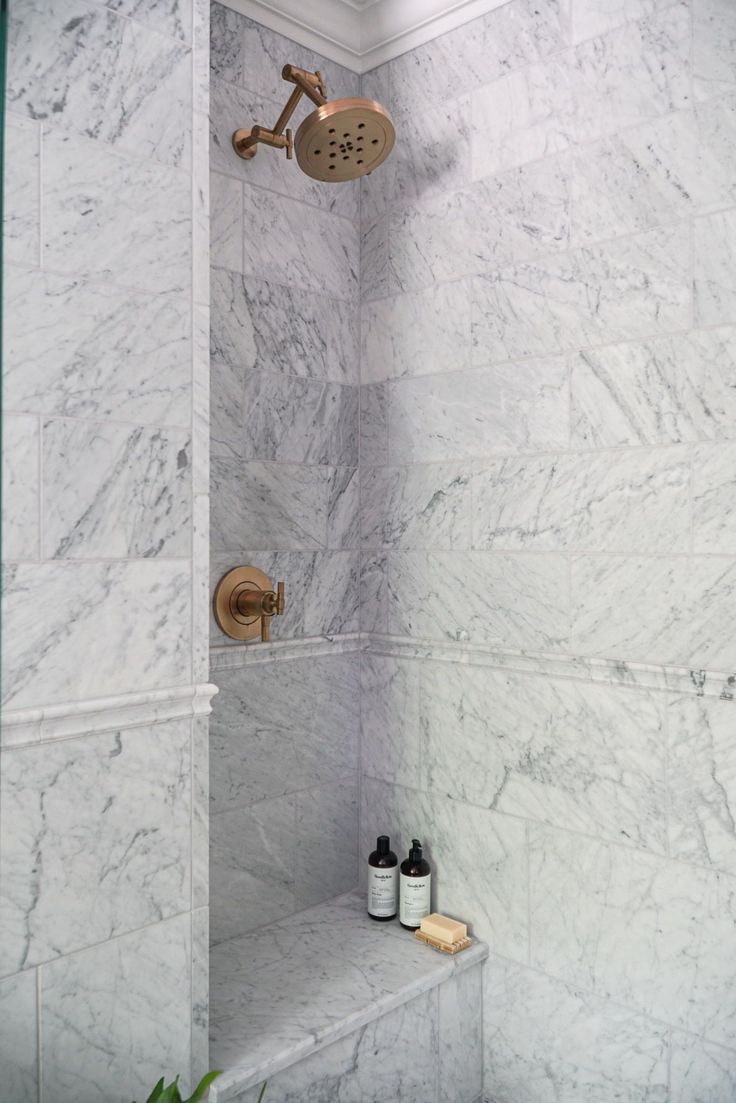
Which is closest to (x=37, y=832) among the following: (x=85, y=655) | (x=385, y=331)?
(x=85, y=655)

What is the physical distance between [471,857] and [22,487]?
1239mm

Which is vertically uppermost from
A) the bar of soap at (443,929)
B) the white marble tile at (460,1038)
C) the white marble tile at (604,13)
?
the white marble tile at (604,13)

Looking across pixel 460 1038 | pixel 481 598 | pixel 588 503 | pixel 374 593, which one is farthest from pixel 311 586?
pixel 460 1038

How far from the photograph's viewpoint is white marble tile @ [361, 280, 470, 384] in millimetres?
1825

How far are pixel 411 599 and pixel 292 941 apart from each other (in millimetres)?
797

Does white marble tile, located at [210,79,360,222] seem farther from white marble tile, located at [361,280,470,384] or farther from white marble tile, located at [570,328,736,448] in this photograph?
white marble tile, located at [570,328,736,448]

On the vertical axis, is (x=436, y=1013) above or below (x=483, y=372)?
below

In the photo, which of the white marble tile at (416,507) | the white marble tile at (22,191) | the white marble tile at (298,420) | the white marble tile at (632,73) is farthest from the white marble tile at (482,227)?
the white marble tile at (22,191)

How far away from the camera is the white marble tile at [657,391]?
1.40 m

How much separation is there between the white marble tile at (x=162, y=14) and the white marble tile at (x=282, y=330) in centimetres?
53

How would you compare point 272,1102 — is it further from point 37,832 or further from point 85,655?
point 85,655

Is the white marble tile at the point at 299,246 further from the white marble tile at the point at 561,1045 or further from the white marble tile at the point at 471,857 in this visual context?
the white marble tile at the point at 561,1045

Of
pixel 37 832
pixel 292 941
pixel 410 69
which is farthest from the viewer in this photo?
pixel 410 69

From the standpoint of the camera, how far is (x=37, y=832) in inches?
43.1
